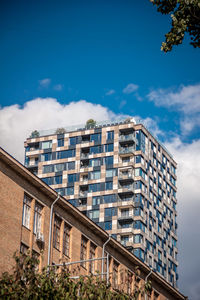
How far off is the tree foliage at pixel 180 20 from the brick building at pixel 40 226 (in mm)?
16307

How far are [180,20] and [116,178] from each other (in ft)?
275

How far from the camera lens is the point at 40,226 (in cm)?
4469

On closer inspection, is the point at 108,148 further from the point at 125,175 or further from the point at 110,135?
the point at 125,175

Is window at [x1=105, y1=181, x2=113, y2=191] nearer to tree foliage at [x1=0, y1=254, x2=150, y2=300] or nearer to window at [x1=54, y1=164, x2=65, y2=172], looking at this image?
window at [x1=54, y1=164, x2=65, y2=172]

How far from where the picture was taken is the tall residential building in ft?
340

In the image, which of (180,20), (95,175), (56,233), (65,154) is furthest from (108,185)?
(180,20)

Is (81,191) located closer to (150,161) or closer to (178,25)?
(150,161)

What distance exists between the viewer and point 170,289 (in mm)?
66312

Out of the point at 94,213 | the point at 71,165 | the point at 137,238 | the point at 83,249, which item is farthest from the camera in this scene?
the point at 71,165

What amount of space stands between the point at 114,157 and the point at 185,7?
85071mm

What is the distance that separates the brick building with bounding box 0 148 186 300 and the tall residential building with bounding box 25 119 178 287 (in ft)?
158

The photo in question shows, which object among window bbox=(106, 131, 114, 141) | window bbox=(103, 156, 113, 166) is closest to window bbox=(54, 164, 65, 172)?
window bbox=(103, 156, 113, 166)

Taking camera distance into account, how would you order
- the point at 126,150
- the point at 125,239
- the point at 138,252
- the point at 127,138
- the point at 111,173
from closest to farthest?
1. the point at 138,252
2. the point at 125,239
3. the point at 111,173
4. the point at 127,138
5. the point at 126,150

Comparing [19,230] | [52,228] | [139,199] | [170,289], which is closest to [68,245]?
[52,228]
